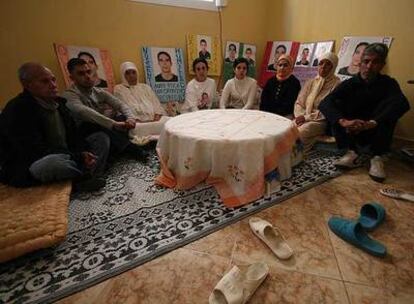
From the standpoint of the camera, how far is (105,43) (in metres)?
2.75

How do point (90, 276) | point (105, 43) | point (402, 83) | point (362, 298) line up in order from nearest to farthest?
point (362, 298) → point (90, 276) → point (402, 83) → point (105, 43)

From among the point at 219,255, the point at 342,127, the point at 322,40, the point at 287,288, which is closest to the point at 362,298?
the point at 287,288

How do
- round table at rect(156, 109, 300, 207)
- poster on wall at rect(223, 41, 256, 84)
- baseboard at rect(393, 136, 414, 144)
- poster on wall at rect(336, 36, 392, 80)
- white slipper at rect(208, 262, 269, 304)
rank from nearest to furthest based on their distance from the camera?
1. white slipper at rect(208, 262, 269, 304)
2. round table at rect(156, 109, 300, 207)
3. baseboard at rect(393, 136, 414, 144)
4. poster on wall at rect(336, 36, 392, 80)
5. poster on wall at rect(223, 41, 256, 84)

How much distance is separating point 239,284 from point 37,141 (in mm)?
1546

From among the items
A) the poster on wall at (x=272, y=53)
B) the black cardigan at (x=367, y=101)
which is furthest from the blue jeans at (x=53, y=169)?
the poster on wall at (x=272, y=53)

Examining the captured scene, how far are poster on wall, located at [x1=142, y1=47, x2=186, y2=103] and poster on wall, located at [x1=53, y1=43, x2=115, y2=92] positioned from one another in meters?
0.46

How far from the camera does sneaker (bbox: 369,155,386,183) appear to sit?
1.81 metres

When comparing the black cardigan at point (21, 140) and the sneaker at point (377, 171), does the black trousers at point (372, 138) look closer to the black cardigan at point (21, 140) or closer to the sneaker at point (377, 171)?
the sneaker at point (377, 171)

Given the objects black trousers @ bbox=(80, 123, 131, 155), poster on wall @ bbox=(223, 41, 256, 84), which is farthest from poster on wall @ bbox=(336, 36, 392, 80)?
black trousers @ bbox=(80, 123, 131, 155)

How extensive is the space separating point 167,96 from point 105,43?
36.5 inches

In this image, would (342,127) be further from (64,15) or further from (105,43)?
(64,15)

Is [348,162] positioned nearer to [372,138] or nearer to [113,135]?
[372,138]

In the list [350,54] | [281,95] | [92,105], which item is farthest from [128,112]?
[350,54]

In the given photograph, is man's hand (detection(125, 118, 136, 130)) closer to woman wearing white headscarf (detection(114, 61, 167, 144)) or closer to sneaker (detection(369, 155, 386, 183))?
woman wearing white headscarf (detection(114, 61, 167, 144))
